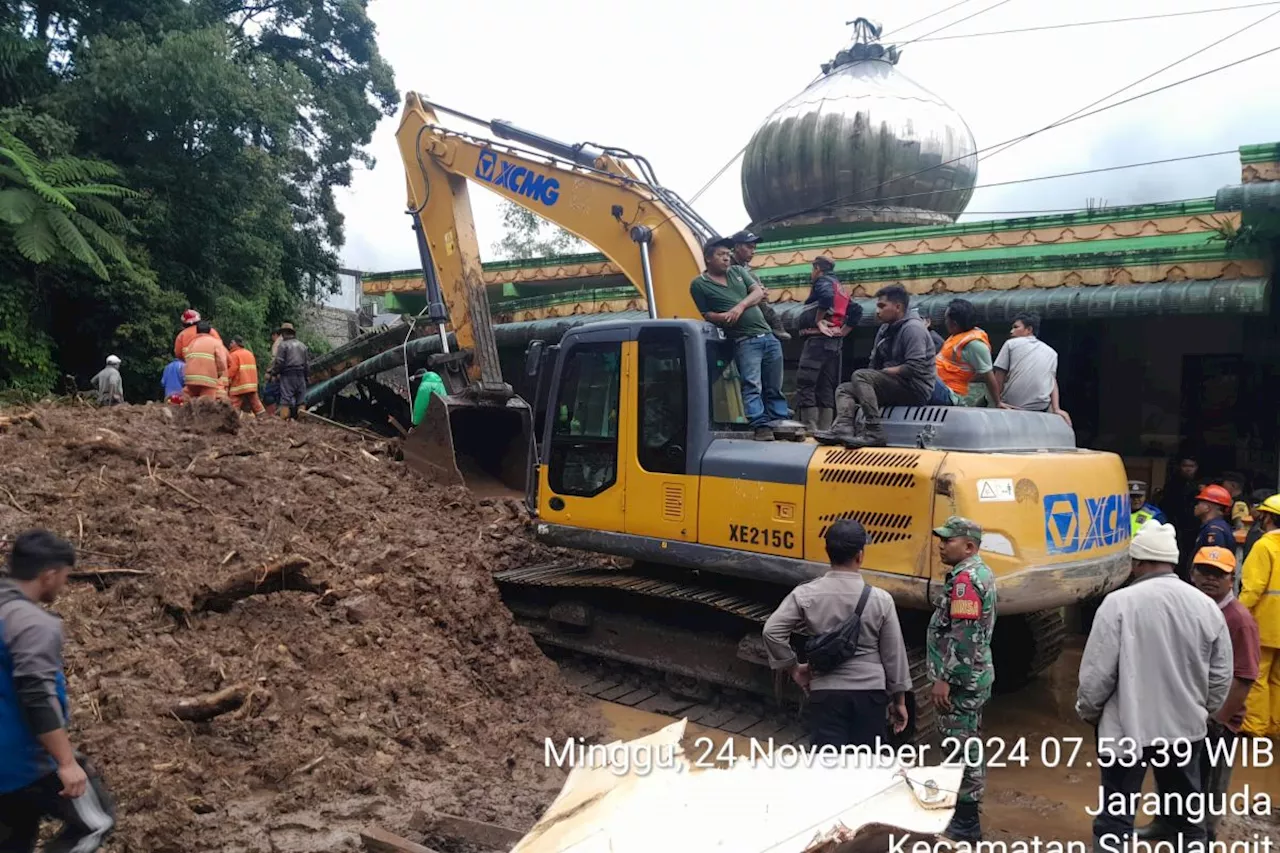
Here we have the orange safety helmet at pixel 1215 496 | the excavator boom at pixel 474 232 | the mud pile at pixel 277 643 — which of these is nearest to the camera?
the mud pile at pixel 277 643

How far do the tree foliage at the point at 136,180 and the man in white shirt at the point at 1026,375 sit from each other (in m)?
11.9

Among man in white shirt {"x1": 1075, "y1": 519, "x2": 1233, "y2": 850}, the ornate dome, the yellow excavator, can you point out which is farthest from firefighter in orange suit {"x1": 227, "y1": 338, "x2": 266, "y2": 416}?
man in white shirt {"x1": 1075, "y1": 519, "x2": 1233, "y2": 850}

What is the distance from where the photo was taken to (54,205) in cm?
1295

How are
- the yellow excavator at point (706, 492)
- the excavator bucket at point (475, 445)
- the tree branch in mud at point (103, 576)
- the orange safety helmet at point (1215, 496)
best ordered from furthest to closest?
1. the excavator bucket at point (475, 445)
2. the orange safety helmet at point (1215, 496)
3. the tree branch in mud at point (103, 576)
4. the yellow excavator at point (706, 492)

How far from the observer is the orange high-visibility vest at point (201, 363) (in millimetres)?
9602

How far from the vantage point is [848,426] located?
18.4 ft

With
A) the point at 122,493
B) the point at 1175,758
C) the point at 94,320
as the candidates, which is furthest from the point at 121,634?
the point at 94,320

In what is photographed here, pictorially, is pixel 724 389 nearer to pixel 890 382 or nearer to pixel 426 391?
pixel 890 382

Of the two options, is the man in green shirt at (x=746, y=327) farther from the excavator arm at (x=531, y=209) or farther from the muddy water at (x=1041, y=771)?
the muddy water at (x=1041, y=771)

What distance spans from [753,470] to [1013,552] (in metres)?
1.49

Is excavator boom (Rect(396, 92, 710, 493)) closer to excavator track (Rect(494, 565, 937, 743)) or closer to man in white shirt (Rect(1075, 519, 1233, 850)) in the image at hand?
excavator track (Rect(494, 565, 937, 743))

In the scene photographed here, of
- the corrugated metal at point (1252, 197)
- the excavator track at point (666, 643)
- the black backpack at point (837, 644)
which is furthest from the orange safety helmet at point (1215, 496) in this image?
the black backpack at point (837, 644)

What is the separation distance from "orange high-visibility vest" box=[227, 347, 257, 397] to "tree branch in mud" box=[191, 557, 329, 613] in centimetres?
570

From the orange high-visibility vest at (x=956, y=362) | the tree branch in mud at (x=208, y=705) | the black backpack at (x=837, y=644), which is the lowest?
the tree branch in mud at (x=208, y=705)
